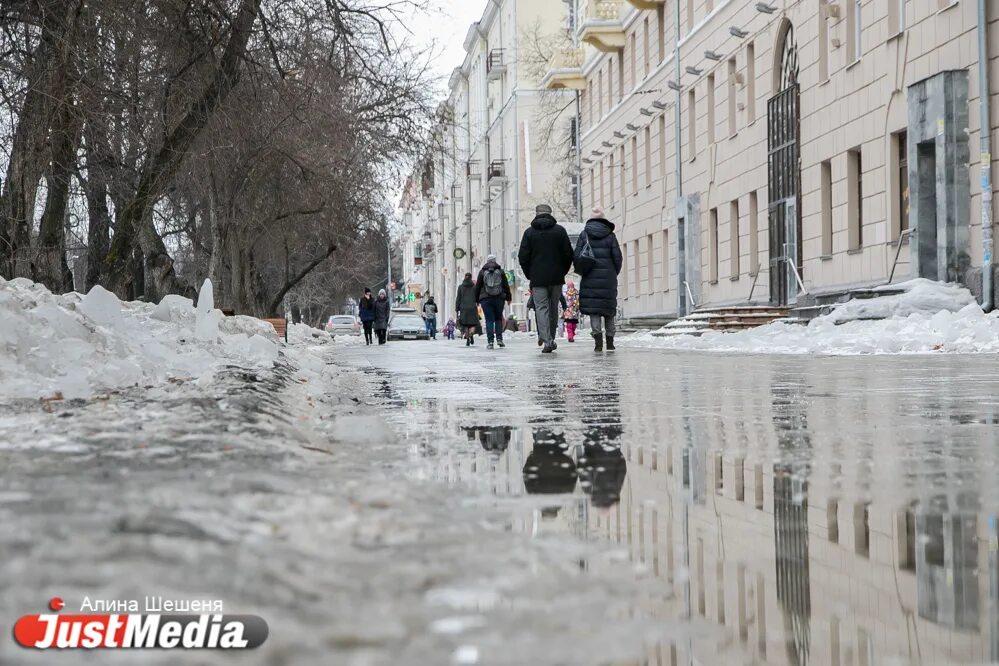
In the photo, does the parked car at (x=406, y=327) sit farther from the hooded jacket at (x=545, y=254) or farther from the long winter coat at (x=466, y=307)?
the hooded jacket at (x=545, y=254)

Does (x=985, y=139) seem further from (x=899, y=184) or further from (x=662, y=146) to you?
(x=662, y=146)

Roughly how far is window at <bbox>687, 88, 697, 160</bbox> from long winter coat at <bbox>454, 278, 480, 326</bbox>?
815 centimetres

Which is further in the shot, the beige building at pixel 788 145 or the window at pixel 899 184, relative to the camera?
the window at pixel 899 184

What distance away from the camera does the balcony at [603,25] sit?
4534cm

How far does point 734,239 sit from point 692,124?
531cm

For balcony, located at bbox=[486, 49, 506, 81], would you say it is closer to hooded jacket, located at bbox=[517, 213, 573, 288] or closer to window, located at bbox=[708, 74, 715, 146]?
window, located at bbox=[708, 74, 715, 146]

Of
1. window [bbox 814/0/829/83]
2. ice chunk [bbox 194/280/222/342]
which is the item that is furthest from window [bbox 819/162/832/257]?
ice chunk [bbox 194/280/222/342]

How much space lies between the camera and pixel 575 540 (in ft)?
10.5

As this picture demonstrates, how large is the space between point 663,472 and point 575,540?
1.39 meters

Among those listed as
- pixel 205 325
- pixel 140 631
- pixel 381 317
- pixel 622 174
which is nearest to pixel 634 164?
pixel 622 174

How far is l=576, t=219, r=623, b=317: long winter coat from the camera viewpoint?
19.6 meters

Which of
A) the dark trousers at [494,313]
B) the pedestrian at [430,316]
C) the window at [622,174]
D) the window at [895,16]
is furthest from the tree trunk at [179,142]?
the pedestrian at [430,316]

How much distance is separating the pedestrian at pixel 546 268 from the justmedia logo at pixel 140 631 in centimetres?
1730

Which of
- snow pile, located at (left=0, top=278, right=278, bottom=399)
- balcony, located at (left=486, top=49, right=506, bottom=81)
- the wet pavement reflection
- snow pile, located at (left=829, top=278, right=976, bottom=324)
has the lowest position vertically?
the wet pavement reflection
